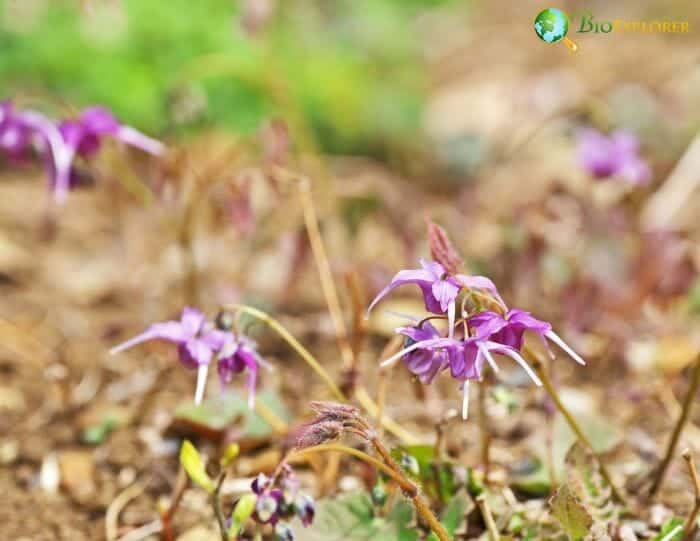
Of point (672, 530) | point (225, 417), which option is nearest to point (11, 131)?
point (225, 417)

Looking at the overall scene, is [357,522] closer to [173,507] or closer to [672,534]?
[173,507]

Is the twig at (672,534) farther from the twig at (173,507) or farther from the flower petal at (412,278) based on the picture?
the twig at (173,507)

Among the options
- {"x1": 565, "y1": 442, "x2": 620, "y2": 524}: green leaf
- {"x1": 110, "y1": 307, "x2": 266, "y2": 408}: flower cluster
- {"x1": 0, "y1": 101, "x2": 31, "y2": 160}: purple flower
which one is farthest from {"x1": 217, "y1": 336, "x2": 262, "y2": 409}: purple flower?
{"x1": 0, "y1": 101, "x2": 31, "y2": 160}: purple flower

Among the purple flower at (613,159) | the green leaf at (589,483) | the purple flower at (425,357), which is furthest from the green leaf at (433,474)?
the purple flower at (613,159)

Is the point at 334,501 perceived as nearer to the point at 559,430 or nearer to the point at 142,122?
the point at 559,430

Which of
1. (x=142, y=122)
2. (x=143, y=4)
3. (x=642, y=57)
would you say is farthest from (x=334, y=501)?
(x=642, y=57)
